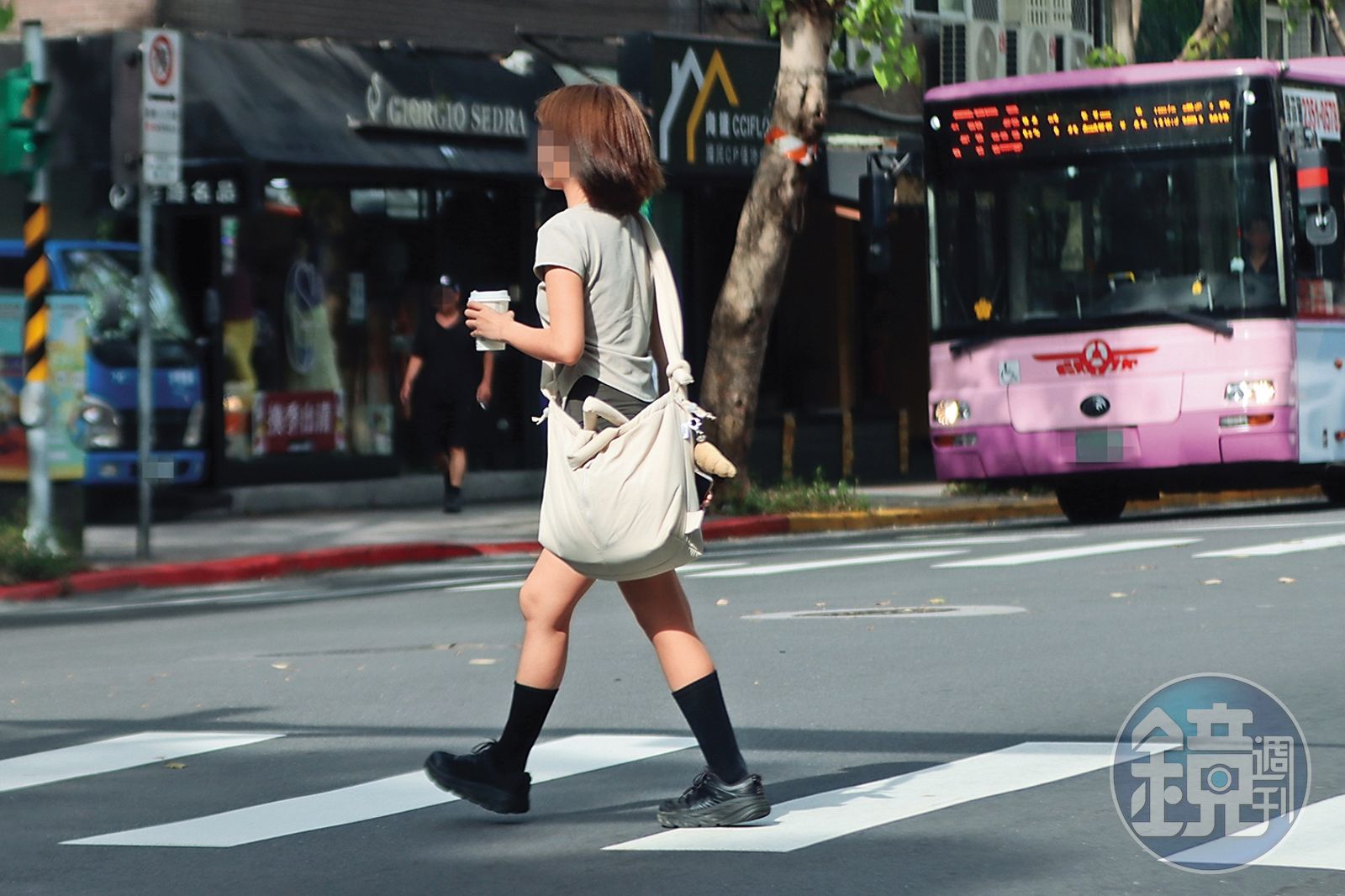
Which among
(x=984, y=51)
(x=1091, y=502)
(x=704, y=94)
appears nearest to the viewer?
(x=1091, y=502)

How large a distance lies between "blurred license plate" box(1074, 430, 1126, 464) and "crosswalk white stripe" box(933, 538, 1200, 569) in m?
2.55

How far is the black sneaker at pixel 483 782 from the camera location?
257 inches

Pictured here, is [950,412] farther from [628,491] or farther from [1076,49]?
[1076,49]

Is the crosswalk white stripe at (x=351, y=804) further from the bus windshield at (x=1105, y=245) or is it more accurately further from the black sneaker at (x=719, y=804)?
the bus windshield at (x=1105, y=245)

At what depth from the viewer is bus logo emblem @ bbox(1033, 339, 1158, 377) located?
18531 millimetres

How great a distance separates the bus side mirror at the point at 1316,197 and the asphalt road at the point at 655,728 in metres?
3.91

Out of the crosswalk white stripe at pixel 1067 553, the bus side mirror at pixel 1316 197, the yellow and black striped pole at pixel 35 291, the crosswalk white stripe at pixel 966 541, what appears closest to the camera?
the crosswalk white stripe at pixel 1067 553

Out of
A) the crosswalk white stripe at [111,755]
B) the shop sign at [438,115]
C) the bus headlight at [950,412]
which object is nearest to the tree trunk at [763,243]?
the bus headlight at [950,412]

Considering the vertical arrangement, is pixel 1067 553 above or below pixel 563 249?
below

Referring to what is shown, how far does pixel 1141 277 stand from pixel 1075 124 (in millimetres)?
1350

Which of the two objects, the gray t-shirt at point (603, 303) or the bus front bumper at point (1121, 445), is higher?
the gray t-shirt at point (603, 303)

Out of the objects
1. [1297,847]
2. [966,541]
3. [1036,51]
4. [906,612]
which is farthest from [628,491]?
[1036,51]

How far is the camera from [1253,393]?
59.1 feet

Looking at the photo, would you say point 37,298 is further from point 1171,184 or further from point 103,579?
point 1171,184
